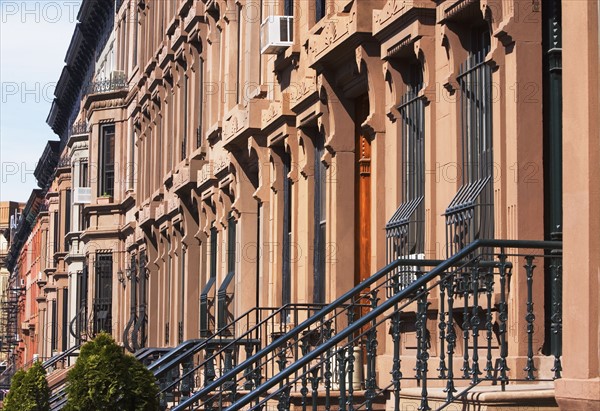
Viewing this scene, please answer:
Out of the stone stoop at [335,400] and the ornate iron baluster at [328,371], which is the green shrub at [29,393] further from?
the ornate iron baluster at [328,371]

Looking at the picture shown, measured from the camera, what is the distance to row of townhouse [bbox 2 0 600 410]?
37.0 feet

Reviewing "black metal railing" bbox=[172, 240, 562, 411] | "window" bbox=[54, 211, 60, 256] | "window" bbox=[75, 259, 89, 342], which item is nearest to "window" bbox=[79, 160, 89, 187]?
"window" bbox=[75, 259, 89, 342]

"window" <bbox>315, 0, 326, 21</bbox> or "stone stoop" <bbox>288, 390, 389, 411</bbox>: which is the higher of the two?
"window" <bbox>315, 0, 326, 21</bbox>

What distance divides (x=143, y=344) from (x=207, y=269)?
7.33m

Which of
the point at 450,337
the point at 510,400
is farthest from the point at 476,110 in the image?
the point at 510,400

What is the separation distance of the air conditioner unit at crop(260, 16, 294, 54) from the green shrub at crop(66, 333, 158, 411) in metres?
7.14

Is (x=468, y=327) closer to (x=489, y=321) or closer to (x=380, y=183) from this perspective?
(x=489, y=321)

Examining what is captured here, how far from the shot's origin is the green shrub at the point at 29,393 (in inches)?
635

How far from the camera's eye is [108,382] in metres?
13.4

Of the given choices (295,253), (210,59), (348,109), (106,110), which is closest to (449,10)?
(348,109)

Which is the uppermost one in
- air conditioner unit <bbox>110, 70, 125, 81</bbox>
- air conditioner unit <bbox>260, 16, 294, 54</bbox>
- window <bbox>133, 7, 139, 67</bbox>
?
window <bbox>133, 7, 139, 67</bbox>

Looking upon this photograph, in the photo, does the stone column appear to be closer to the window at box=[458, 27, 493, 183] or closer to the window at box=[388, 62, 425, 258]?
the window at box=[458, 27, 493, 183]

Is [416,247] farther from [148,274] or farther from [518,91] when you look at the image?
[148,274]

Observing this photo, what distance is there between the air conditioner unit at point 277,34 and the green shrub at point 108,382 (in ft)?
23.4
